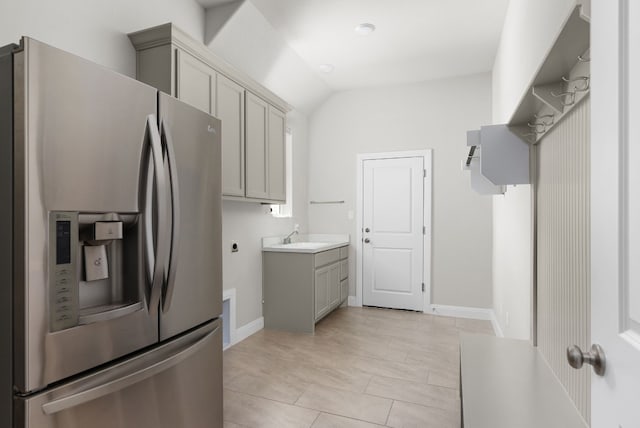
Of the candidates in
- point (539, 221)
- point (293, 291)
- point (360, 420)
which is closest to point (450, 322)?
point (293, 291)

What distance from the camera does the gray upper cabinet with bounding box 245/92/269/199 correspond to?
3.17 meters

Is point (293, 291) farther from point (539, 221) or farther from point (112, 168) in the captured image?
point (112, 168)

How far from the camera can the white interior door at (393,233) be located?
4695 millimetres

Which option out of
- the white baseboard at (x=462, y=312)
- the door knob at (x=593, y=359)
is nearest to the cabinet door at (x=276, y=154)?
the white baseboard at (x=462, y=312)

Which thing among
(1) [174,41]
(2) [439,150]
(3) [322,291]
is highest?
(1) [174,41]

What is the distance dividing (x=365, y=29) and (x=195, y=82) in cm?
173

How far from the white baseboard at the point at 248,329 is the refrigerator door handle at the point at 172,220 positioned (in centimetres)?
215

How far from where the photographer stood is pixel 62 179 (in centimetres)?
111

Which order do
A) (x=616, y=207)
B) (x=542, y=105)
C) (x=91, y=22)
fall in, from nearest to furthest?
(x=616, y=207)
(x=542, y=105)
(x=91, y=22)

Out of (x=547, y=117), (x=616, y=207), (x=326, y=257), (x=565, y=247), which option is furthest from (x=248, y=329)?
(x=616, y=207)

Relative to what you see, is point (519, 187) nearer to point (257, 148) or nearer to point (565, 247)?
point (565, 247)

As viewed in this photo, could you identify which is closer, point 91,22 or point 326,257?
point 91,22

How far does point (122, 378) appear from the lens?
1.25m

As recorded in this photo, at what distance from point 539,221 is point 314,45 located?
2822 millimetres
